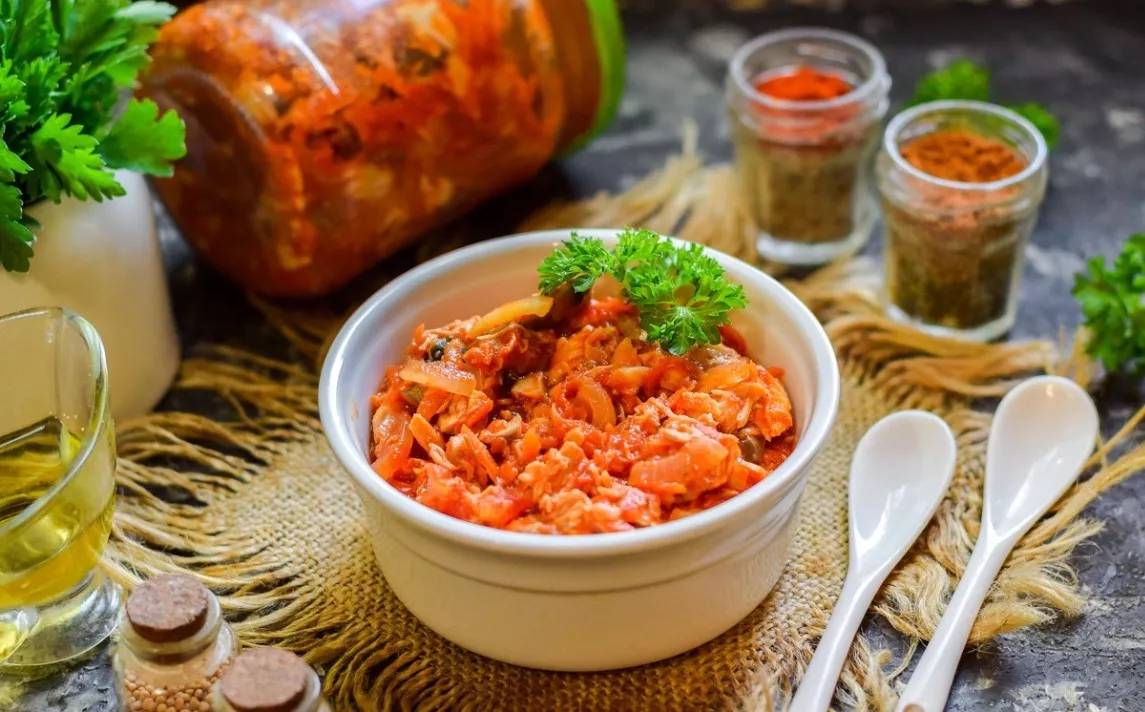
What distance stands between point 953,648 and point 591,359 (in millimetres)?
546

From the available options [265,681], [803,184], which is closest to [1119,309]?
[803,184]

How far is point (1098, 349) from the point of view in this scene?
1.77 meters

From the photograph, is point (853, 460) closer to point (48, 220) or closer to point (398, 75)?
point (398, 75)

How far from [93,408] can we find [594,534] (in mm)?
609

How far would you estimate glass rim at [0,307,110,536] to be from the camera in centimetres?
125

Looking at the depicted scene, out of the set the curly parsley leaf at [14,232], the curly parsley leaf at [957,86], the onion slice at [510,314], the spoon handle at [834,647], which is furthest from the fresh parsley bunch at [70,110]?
the curly parsley leaf at [957,86]

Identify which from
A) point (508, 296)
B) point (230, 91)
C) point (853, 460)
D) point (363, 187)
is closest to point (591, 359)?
point (508, 296)

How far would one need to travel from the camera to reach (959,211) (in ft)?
5.89

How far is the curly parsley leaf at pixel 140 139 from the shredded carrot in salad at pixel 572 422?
44cm

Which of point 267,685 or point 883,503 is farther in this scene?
point 883,503

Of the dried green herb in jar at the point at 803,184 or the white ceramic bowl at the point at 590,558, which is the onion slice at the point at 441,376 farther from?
the dried green herb in jar at the point at 803,184

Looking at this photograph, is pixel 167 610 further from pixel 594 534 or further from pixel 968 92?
pixel 968 92

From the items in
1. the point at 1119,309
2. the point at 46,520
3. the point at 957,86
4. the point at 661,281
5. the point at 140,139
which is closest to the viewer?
the point at 46,520

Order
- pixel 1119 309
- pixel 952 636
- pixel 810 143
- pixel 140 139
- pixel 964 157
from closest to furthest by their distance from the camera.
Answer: pixel 952 636
pixel 140 139
pixel 1119 309
pixel 964 157
pixel 810 143
